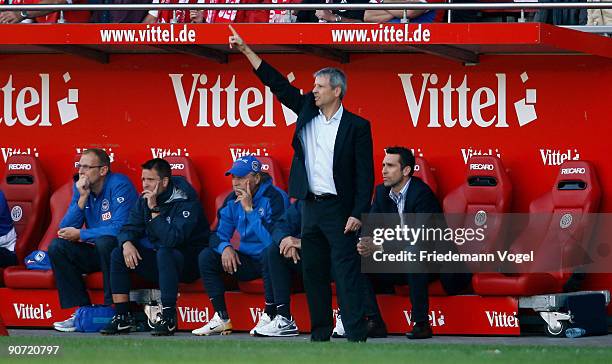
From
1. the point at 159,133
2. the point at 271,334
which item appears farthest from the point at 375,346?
the point at 159,133

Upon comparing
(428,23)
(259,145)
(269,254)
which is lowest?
(269,254)

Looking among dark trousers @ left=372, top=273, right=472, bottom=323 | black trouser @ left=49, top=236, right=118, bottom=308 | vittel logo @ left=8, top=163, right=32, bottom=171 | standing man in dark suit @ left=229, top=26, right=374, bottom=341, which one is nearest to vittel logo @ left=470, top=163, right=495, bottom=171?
dark trousers @ left=372, top=273, right=472, bottom=323

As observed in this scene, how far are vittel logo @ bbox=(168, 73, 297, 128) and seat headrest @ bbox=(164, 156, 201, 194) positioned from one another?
0.45 m

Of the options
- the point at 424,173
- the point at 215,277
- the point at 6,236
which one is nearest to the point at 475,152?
the point at 424,173

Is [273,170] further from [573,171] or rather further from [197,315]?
[573,171]

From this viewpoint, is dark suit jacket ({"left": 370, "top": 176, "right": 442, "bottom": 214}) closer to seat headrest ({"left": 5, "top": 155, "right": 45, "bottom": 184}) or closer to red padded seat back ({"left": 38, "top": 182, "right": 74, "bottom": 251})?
red padded seat back ({"left": 38, "top": 182, "right": 74, "bottom": 251})

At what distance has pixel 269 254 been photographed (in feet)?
42.5

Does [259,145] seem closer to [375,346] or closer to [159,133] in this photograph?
[159,133]

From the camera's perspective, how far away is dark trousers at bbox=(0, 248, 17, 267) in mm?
14086

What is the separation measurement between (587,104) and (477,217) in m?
1.48

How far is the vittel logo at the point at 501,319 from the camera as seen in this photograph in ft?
42.7

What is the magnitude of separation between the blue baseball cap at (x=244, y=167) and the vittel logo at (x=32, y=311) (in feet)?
7.58

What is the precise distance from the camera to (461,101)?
1400 cm

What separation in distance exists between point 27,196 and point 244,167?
2.62 meters
